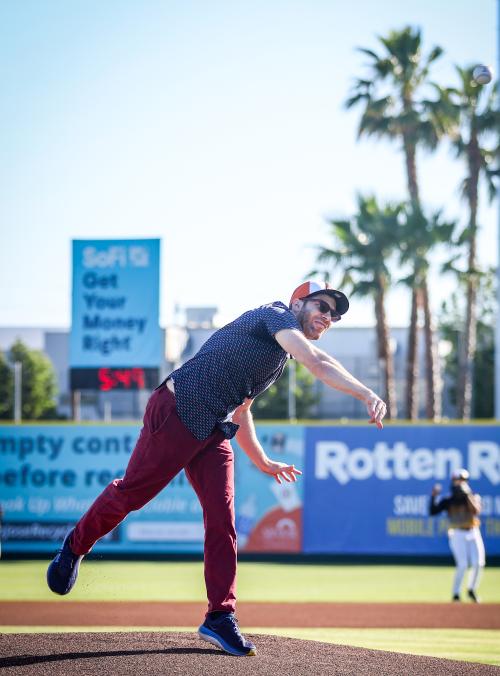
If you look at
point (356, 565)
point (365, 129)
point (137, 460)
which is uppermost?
point (365, 129)

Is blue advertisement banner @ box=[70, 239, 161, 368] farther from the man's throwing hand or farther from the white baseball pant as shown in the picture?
the man's throwing hand

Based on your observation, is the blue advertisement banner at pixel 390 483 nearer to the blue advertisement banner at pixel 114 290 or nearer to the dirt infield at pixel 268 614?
the blue advertisement banner at pixel 114 290

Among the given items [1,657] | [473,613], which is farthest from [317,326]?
[473,613]

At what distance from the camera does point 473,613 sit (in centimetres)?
1336

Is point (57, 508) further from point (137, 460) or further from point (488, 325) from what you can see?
point (488, 325)

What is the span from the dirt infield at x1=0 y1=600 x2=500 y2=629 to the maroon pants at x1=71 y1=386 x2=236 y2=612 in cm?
554

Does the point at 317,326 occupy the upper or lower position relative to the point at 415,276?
lower

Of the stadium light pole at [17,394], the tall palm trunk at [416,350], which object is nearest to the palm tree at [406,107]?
the tall palm trunk at [416,350]

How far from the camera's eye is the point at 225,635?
19.6 ft

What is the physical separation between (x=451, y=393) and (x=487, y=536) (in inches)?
1619

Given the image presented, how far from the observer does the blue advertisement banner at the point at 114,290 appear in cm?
2275

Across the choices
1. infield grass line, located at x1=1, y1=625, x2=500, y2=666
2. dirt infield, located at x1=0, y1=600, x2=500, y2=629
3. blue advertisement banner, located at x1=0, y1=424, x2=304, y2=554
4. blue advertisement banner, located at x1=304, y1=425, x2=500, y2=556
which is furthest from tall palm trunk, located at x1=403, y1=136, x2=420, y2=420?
infield grass line, located at x1=1, y1=625, x2=500, y2=666

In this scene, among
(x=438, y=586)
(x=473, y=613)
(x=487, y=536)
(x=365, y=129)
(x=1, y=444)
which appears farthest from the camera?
(x=365, y=129)

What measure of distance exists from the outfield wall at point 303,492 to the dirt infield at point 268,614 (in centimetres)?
749
